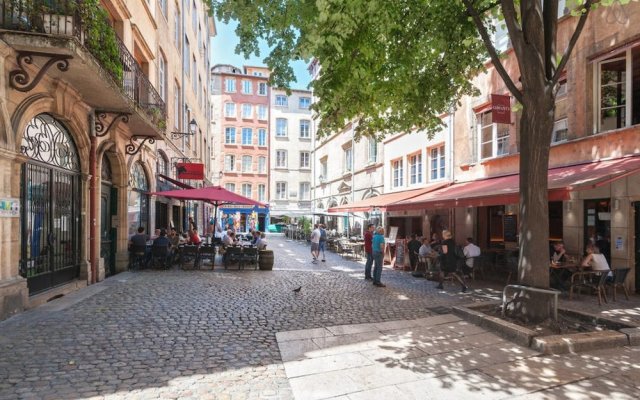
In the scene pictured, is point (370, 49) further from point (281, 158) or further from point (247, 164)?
point (247, 164)

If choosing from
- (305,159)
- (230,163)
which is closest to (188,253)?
(305,159)

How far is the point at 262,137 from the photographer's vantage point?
44750mm

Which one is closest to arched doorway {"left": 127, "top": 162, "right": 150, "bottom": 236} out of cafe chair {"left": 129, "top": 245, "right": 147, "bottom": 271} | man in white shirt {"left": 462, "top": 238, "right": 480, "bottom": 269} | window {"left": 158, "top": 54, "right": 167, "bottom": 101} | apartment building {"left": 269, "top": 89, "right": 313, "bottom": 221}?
cafe chair {"left": 129, "top": 245, "right": 147, "bottom": 271}

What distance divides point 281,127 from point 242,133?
4.94 m

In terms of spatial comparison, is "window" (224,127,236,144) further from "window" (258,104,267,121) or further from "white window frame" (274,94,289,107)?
"white window frame" (274,94,289,107)

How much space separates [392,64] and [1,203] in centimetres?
730

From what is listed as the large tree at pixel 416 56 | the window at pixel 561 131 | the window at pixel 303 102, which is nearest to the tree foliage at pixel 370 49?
the large tree at pixel 416 56

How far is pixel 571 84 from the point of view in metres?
10.3

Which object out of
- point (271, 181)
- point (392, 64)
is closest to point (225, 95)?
point (271, 181)

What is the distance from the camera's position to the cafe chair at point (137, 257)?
11.6 m

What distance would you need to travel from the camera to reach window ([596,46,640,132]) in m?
9.05

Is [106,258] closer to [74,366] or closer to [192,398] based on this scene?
[74,366]

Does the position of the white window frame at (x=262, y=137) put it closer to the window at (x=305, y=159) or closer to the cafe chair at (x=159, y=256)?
the window at (x=305, y=159)

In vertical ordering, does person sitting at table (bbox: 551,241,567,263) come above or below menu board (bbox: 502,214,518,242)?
below
